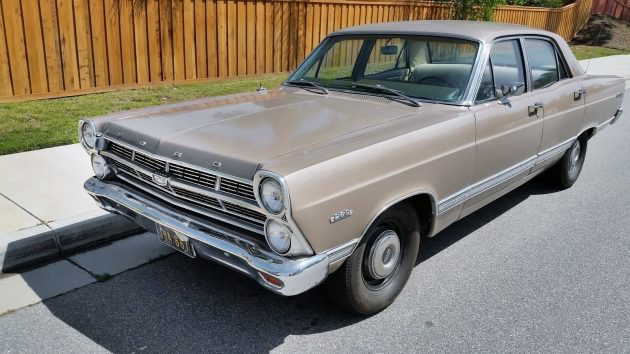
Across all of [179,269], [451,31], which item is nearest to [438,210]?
[451,31]

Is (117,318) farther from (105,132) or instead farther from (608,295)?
(608,295)

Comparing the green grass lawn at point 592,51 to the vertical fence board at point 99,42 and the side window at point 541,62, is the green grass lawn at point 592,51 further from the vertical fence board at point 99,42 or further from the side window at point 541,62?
the vertical fence board at point 99,42

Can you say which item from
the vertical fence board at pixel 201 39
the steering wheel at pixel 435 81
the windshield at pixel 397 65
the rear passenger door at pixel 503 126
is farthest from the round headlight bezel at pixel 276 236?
the vertical fence board at pixel 201 39

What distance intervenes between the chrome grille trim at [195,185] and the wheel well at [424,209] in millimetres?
1153

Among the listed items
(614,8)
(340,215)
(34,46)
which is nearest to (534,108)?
(340,215)

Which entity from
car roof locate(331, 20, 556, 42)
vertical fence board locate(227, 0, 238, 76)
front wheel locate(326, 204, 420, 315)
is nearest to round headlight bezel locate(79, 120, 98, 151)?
front wheel locate(326, 204, 420, 315)

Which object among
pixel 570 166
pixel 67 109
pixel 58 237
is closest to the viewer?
pixel 58 237

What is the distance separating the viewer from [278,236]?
9.77ft

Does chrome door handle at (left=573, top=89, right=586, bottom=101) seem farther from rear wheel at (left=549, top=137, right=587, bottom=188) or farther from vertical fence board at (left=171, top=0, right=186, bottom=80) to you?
vertical fence board at (left=171, top=0, right=186, bottom=80)

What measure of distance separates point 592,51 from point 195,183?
21923 mm

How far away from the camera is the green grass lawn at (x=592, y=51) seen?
20.0 metres

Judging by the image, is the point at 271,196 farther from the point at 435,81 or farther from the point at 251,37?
the point at 251,37

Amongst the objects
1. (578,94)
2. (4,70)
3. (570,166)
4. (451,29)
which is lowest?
(570,166)

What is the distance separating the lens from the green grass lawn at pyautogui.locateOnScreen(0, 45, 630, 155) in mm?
6539
